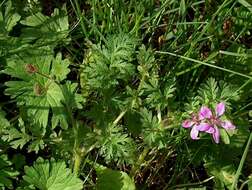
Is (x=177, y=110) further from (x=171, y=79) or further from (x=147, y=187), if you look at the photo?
(x=147, y=187)

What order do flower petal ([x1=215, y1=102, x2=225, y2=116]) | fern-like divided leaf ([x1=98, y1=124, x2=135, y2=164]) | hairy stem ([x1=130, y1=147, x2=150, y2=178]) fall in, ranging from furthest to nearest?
hairy stem ([x1=130, y1=147, x2=150, y2=178]), fern-like divided leaf ([x1=98, y1=124, x2=135, y2=164]), flower petal ([x1=215, y1=102, x2=225, y2=116])

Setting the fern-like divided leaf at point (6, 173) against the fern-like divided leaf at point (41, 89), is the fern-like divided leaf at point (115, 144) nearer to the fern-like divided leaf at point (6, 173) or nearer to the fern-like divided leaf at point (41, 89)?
the fern-like divided leaf at point (41, 89)

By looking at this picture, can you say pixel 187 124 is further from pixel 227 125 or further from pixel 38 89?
pixel 38 89

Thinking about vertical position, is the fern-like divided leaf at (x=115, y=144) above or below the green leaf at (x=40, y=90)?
below

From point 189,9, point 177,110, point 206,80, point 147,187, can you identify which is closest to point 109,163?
point 147,187

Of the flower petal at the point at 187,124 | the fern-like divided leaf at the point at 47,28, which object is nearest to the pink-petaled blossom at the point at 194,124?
the flower petal at the point at 187,124

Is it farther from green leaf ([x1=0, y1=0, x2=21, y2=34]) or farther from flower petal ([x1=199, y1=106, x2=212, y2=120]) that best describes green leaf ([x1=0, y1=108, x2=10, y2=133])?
flower petal ([x1=199, y1=106, x2=212, y2=120])

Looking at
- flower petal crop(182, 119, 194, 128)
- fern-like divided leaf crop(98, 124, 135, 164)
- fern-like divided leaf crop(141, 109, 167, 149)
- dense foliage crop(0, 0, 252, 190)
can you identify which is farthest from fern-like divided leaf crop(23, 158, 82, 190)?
flower petal crop(182, 119, 194, 128)

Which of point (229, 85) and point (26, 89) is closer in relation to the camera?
point (26, 89)
